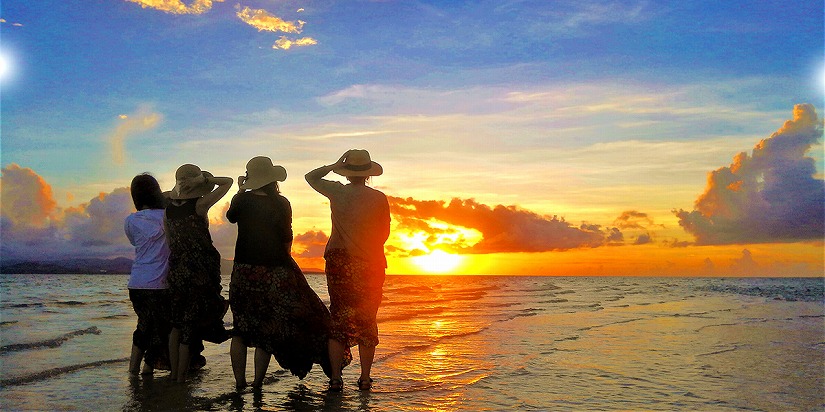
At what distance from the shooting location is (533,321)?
46.0ft

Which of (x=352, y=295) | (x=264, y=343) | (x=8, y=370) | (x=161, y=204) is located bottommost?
(x=8, y=370)

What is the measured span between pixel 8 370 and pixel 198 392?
2970 mm

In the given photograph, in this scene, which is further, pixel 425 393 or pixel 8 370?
pixel 8 370

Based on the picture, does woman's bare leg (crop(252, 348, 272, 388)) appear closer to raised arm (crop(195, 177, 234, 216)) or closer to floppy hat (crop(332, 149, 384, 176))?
raised arm (crop(195, 177, 234, 216))

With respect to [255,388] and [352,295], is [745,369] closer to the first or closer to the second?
[352,295]

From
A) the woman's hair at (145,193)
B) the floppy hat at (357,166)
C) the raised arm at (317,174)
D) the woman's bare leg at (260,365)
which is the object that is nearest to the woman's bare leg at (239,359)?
the woman's bare leg at (260,365)

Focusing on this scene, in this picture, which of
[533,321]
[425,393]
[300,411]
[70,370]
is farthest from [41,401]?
[533,321]

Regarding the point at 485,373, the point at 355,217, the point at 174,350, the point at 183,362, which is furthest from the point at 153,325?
the point at 485,373

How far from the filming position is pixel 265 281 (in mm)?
5734

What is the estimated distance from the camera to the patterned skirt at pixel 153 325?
638 cm

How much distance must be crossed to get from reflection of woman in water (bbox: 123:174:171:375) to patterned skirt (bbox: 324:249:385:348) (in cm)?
171

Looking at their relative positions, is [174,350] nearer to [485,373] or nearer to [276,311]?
[276,311]

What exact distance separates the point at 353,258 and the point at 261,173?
112cm

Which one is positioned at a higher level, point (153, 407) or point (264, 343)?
point (264, 343)
